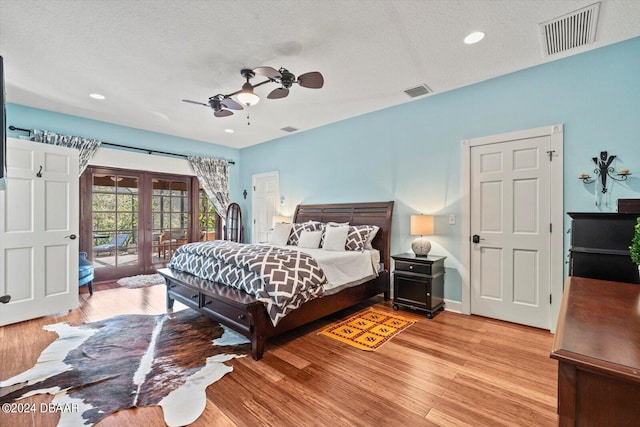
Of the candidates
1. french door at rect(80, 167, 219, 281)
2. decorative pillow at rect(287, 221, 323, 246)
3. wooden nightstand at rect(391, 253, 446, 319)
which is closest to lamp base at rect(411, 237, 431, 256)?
wooden nightstand at rect(391, 253, 446, 319)

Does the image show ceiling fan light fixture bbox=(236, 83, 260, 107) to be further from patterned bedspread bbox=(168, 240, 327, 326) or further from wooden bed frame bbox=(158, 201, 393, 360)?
wooden bed frame bbox=(158, 201, 393, 360)

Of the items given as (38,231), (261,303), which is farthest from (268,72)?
(38,231)

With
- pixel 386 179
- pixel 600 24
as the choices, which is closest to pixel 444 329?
pixel 386 179

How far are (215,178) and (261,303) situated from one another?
15.2 feet

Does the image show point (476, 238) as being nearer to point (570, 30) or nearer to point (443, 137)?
point (443, 137)

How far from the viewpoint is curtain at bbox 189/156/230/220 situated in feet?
20.6

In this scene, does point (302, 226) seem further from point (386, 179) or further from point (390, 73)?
point (390, 73)

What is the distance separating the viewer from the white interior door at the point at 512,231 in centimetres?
317

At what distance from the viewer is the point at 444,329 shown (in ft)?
10.5

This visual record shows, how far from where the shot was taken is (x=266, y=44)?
2723 millimetres

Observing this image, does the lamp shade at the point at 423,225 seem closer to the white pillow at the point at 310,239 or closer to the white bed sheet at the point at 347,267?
the white bed sheet at the point at 347,267

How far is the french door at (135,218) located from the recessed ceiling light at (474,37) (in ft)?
18.3

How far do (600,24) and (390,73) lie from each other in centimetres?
177

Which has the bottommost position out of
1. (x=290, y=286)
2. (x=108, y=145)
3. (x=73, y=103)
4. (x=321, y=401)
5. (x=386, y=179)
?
(x=321, y=401)
